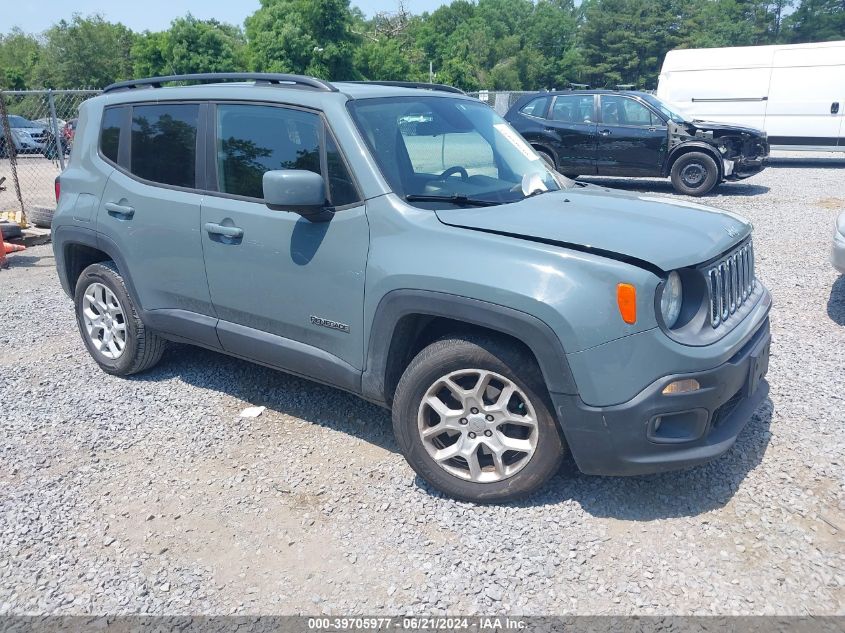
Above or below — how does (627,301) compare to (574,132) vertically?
below

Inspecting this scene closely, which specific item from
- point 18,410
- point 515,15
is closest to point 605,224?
point 18,410

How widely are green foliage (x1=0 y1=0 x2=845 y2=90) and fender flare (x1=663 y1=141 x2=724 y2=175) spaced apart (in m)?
28.4

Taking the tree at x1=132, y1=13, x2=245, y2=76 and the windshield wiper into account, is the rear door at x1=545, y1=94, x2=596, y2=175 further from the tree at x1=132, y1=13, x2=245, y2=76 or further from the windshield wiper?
the tree at x1=132, y1=13, x2=245, y2=76

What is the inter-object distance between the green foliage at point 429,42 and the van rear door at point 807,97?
25.9 meters

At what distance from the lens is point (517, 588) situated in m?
2.82

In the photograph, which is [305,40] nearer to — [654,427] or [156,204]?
[156,204]

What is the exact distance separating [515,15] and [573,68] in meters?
21.6

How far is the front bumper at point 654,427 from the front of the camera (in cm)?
291

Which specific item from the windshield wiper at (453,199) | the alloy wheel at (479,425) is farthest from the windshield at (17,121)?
the alloy wheel at (479,425)

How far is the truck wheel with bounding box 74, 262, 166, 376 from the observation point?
4.71 meters

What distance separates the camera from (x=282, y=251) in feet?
12.2

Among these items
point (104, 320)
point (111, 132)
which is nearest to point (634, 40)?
point (111, 132)

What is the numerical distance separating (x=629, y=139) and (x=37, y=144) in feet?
49.6

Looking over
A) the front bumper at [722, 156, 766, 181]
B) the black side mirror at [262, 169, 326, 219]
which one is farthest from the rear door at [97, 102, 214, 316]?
the front bumper at [722, 156, 766, 181]
